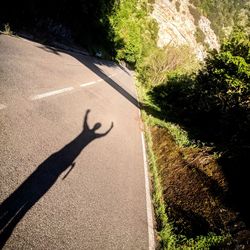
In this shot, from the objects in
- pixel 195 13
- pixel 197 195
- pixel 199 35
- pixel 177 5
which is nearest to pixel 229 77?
pixel 197 195

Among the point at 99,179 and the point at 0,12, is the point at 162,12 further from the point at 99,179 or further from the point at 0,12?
the point at 99,179

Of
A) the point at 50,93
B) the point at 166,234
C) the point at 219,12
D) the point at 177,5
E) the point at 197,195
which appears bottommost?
the point at 166,234

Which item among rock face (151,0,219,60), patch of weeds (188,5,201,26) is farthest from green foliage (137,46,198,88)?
patch of weeds (188,5,201,26)

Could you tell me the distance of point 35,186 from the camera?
169 inches

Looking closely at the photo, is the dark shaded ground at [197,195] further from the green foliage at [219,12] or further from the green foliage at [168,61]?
the green foliage at [219,12]

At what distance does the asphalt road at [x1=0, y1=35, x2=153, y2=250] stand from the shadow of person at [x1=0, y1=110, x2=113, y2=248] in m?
0.01

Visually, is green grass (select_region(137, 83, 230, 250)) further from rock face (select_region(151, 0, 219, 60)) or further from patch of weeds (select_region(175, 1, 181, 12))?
patch of weeds (select_region(175, 1, 181, 12))

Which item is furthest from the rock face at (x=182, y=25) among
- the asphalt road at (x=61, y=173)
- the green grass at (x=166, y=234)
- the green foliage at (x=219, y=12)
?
the green grass at (x=166, y=234)

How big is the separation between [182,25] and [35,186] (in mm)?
76889

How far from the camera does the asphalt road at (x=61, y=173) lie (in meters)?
3.79

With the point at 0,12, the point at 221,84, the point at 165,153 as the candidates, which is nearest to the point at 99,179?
the point at 165,153

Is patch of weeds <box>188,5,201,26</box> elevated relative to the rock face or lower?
elevated

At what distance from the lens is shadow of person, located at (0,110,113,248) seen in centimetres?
349

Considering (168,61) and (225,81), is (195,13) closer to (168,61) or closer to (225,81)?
(168,61)
